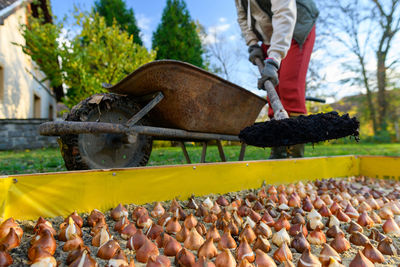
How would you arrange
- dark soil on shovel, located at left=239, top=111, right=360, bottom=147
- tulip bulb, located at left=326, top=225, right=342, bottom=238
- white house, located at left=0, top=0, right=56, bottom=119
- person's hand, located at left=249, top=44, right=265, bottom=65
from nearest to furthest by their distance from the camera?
tulip bulb, located at left=326, top=225, right=342, bottom=238 < dark soil on shovel, located at left=239, top=111, right=360, bottom=147 < person's hand, located at left=249, top=44, right=265, bottom=65 < white house, located at left=0, top=0, right=56, bottom=119

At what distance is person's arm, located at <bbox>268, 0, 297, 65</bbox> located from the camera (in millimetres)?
2041

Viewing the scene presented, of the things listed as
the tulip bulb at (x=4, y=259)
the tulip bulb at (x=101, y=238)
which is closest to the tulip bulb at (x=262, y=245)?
the tulip bulb at (x=101, y=238)

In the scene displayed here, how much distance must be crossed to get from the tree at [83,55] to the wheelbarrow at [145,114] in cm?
498

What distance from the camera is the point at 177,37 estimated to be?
12445 millimetres

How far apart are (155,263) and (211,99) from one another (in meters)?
1.57

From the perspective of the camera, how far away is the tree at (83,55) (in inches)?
265

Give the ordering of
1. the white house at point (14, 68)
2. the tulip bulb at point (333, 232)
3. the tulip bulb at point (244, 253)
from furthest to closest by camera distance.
A: the white house at point (14, 68) → the tulip bulb at point (333, 232) → the tulip bulb at point (244, 253)

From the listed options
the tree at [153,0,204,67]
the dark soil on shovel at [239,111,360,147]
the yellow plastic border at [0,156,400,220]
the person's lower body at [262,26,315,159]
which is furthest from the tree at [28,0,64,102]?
the dark soil on shovel at [239,111,360,147]

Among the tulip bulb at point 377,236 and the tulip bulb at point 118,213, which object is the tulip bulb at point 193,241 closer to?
the tulip bulb at point 118,213

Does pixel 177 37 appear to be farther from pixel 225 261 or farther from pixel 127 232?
pixel 225 261

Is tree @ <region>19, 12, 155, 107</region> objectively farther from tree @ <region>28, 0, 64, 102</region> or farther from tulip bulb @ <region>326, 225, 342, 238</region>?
tulip bulb @ <region>326, 225, 342, 238</region>

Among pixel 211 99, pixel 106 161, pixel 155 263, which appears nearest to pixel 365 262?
pixel 155 263

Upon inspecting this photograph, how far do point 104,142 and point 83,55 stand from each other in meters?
5.68

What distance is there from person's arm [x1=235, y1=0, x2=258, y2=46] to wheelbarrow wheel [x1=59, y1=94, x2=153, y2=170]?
1.38m
